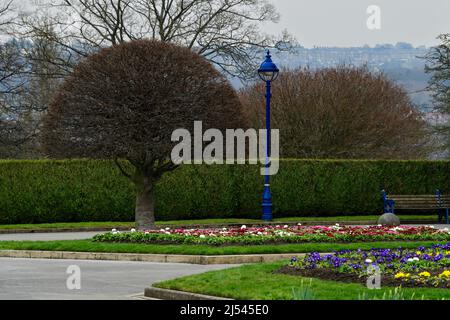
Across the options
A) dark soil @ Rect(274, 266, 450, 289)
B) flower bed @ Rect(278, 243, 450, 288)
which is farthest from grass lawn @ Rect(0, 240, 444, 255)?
dark soil @ Rect(274, 266, 450, 289)

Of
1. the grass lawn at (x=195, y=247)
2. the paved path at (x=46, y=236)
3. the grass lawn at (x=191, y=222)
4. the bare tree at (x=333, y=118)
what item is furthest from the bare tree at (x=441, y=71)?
the grass lawn at (x=195, y=247)

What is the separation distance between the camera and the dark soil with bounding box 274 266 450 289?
12230 millimetres

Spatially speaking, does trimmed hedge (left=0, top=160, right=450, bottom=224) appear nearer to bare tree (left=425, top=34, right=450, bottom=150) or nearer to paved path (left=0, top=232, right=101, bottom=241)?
paved path (left=0, top=232, right=101, bottom=241)

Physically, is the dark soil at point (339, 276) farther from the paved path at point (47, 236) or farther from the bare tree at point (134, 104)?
the paved path at point (47, 236)

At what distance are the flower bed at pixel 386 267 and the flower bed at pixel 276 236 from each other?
5243 millimetres

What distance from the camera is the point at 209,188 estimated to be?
3503cm

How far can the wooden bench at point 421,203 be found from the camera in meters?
34.5

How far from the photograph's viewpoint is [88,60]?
25.5 meters

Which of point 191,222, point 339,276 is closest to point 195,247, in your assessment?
point 339,276

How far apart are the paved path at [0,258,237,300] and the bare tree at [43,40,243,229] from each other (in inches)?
218

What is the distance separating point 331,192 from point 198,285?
24080 millimetres

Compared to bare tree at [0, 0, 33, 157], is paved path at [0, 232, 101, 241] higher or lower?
lower
